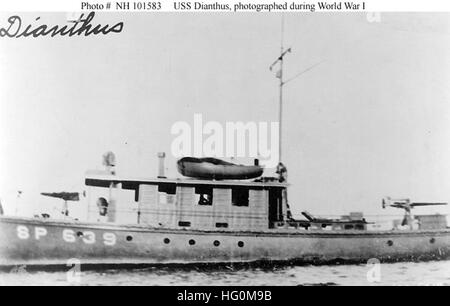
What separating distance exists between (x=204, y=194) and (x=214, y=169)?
1618 mm

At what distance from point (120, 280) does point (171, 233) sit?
89.4 inches

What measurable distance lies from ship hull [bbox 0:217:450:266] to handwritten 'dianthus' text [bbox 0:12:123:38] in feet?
16.5

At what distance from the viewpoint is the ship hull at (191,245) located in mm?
13055

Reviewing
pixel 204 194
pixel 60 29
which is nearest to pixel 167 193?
pixel 204 194

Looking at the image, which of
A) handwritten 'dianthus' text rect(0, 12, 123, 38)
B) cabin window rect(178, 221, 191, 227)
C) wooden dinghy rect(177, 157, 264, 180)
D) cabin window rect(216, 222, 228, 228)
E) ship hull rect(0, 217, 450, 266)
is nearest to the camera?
handwritten 'dianthus' text rect(0, 12, 123, 38)

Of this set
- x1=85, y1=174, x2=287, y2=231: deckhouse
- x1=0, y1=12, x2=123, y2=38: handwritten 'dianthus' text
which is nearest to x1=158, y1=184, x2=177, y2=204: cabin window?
x1=85, y1=174, x2=287, y2=231: deckhouse

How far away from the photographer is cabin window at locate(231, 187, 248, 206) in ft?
50.5

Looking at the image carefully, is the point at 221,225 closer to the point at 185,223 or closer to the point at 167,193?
the point at 185,223

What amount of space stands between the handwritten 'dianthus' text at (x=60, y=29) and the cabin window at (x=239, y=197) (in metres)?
6.26

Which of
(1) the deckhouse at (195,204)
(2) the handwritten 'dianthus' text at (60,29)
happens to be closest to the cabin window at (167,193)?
(1) the deckhouse at (195,204)

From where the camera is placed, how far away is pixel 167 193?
51.7 feet

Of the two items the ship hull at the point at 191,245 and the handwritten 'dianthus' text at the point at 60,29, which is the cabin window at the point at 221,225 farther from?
the handwritten 'dianthus' text at the point at 60,29

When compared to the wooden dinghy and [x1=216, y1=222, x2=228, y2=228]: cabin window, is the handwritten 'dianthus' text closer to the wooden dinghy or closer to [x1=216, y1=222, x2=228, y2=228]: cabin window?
the wooden dinghy
